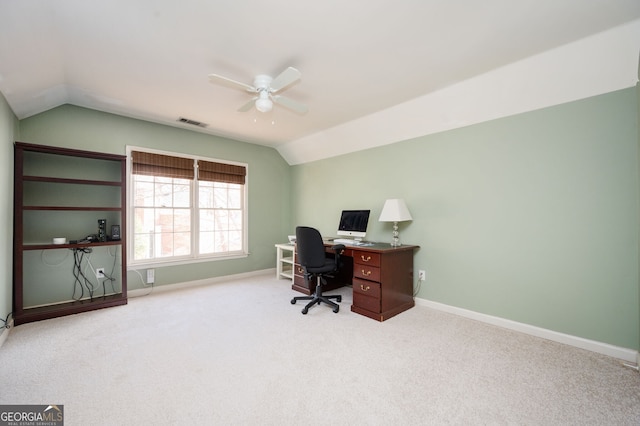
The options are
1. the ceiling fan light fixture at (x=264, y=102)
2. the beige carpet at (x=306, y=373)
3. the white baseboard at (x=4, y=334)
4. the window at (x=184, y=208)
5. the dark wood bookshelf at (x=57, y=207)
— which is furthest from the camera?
the window at (x=184, y=208)

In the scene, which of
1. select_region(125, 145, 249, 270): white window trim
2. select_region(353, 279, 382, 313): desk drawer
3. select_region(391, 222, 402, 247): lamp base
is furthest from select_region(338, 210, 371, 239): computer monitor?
select_region(125, 145, 249, 270): white window trim

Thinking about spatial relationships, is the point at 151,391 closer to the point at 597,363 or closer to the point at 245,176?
the point at 597,363

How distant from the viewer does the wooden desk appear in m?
2.85

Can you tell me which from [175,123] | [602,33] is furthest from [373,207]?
[175,123]

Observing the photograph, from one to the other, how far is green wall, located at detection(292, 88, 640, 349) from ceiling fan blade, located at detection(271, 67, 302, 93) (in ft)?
6.39

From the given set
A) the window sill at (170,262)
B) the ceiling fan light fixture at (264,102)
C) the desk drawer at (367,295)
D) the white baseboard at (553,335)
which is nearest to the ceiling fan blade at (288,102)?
the ceiling fan light fixture at (264,102)

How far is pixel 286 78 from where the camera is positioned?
2.14 meters

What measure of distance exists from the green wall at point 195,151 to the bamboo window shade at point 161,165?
0.50ft

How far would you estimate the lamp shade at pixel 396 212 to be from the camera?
126 inches

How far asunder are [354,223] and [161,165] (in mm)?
2955

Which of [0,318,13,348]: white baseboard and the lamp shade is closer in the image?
[0,318,13,348]: white baseboard

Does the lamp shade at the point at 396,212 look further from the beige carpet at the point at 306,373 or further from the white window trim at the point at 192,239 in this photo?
the white window trim at the point at 192,239

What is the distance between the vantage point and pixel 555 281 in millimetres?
2377

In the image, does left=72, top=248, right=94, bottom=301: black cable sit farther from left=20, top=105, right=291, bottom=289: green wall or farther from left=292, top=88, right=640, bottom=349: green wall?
left=292, top=88, right=640, bottom=349: green wall
